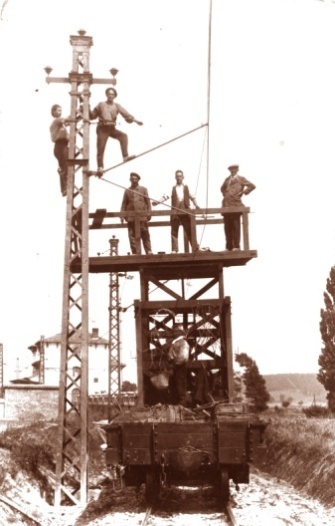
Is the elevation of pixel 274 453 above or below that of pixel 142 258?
below

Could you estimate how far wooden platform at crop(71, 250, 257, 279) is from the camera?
12883 millimetres

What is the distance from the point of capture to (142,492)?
12.6 metres

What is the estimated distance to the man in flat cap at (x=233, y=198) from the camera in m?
13.3

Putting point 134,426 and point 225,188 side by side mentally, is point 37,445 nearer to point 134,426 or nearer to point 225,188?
point 134,426

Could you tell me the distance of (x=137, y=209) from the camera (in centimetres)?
1372

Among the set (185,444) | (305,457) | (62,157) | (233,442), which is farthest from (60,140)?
(305,457)

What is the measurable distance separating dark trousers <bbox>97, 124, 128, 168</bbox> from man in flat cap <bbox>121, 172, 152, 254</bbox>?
0.64 metres

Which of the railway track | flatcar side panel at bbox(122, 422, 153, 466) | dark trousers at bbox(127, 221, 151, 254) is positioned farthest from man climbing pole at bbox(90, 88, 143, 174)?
the railway track

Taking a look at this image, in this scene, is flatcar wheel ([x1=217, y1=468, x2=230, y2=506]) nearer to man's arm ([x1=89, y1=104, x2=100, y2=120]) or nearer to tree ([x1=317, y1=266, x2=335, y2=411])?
man's arm ([x1=89, y1=104, x2=100, y2=120])

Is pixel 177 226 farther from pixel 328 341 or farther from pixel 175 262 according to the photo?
pixel 328 341

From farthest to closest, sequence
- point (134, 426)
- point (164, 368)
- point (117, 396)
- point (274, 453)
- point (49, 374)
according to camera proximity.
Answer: point (49, 374), point (117, 396), point (274, 453), point (164, 368), point (134, 426)

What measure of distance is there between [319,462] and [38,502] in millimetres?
5579

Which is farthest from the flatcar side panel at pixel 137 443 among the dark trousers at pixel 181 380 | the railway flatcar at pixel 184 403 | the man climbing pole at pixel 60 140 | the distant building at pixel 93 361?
the distant building at pixel 93 361

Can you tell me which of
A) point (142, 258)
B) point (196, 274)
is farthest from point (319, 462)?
point (142, 258)
